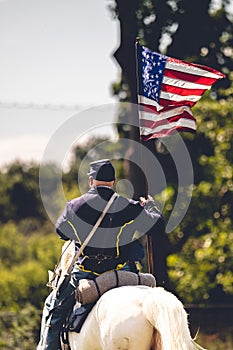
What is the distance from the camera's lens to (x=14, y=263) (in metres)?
56.6

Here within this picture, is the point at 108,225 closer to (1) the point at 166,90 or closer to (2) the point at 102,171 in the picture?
(2) the point at 102,171

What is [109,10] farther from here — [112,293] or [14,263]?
[14,263]

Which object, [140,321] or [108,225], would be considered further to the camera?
[108,225]

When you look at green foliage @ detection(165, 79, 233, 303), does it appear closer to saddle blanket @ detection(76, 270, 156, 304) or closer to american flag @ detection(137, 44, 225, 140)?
american flag @ detection(137, 44, 225, 140)

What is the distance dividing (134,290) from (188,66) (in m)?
3.26

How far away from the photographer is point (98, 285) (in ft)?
33.7

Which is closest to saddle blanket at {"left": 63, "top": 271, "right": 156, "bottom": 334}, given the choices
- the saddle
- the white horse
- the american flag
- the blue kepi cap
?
the saddle

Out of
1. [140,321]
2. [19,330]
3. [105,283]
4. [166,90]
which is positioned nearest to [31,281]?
[19,330]

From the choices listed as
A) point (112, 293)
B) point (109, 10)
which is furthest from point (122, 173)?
point (112, 293)

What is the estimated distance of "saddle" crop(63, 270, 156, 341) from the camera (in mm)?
10250

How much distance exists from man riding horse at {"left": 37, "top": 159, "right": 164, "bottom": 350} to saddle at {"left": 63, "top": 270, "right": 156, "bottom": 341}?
23 cm

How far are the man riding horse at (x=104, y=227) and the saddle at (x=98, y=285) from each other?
0.23 meters

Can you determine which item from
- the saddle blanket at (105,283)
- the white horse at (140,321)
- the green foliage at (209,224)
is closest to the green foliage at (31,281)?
the green foliage at (209,224)

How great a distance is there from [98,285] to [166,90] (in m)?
2.67
